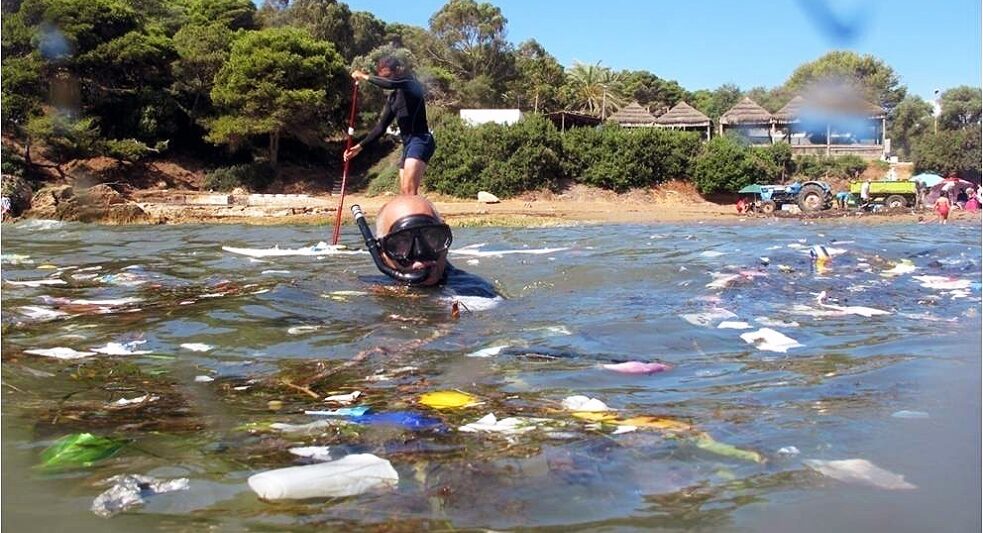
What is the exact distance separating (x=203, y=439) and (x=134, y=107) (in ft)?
115

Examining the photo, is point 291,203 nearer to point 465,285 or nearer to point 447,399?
point 465,285

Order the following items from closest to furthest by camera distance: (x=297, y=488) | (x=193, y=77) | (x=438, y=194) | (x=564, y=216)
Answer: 1. (x=297, y=488)
2. (x=564, y=216)
3. (x=438, y=194)
4. (x=193, y=77)

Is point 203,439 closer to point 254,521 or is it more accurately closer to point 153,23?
point 254,521

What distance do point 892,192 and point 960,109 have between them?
131 feet

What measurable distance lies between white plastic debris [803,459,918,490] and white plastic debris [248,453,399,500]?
4.18 ft

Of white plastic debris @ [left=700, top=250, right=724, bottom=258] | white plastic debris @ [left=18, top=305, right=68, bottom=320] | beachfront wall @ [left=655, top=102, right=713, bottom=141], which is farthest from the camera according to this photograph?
beachfront wall @ [left=655, top=102, right=713, bottom=141]

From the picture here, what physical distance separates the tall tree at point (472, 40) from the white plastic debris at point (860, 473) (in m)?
51.1

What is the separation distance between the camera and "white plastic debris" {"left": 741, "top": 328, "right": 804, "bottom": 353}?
15.1 ft

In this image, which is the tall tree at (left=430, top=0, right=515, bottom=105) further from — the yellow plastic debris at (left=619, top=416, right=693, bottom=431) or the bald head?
the yellow plastic debris at (left=619, top=416, right=693, bottom=431)

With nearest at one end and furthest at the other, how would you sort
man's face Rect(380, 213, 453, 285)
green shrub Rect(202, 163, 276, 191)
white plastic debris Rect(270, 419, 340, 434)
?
white plastic debris Rect(270, 419, 340, 434) → man's face Rect(380, 213, 453, 285) → green shrub Rect(202, 163, 276, 191)

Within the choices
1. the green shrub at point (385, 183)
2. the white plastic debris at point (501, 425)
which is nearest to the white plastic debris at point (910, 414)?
the white plastic debris at point (501, 425)

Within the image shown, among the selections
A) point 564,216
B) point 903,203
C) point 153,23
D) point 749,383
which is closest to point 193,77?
point 153,23

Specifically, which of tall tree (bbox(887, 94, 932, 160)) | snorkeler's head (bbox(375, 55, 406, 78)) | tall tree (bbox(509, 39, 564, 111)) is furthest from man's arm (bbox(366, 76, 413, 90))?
tall tree (bbox(887, 94, 932, 160))

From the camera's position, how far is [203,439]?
2877 millimetres
